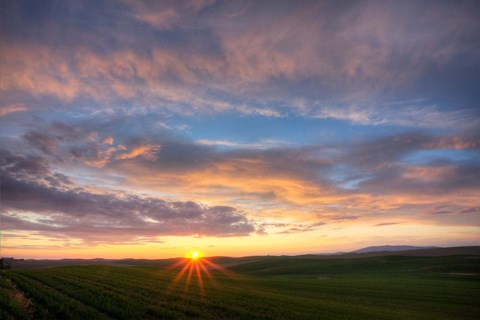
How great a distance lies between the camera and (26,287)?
25125 millimetres

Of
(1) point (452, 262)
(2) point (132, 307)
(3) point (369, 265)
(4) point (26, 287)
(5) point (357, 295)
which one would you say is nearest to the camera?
(2) point (132, 307)

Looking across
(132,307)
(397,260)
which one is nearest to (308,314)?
(132,307)

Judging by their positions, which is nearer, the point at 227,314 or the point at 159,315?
the point at 159,315

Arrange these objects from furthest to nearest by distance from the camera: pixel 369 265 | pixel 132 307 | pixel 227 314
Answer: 1. pixel 369 265
2. pixel 227 314
3. pixel 132 307

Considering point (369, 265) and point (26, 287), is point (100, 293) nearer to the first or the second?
point (26, 287)

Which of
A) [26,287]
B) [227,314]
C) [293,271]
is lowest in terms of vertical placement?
[293,271]

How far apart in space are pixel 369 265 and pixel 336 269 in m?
15.0

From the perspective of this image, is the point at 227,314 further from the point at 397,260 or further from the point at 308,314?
the point at 397,260

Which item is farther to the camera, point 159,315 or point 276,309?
point 276,309

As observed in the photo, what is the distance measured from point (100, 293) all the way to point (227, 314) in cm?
1101

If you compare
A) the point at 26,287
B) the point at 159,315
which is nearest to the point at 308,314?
the point at 159,315

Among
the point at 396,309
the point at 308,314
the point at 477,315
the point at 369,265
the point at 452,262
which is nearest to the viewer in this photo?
the point at 308,314

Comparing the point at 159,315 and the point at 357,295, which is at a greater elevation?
the point at 159,315

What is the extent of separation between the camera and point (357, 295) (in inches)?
1738
